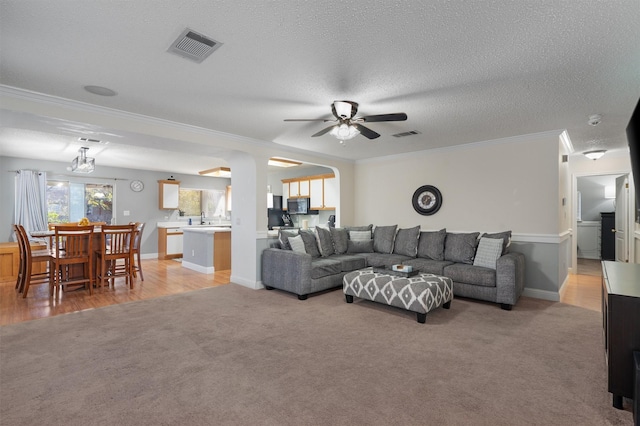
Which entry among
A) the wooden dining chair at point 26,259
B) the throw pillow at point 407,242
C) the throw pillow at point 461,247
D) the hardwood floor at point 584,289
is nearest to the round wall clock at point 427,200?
the throw pillow at point 407,242

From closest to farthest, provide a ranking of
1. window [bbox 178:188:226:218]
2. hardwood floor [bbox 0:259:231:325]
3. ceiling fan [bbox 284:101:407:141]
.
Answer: ceiling fan [bbox 284:101:407:141] < hardwood floor [bbox 0:259:231:325] < window [bbox 178:188:226:218]

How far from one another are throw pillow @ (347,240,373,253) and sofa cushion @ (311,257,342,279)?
33.4 inches

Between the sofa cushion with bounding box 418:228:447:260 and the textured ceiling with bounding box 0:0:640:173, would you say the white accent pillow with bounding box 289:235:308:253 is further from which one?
the sofa cushion with bounding box 418:228:447:260

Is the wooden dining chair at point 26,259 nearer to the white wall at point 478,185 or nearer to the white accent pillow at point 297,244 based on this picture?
the white accent pillow at point 297,244

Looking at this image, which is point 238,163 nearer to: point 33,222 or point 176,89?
point 176,89

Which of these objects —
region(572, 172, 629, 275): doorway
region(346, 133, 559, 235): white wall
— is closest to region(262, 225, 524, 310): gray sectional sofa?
region(346, 133, 559, 235): white wall

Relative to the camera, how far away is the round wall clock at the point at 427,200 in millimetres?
5684

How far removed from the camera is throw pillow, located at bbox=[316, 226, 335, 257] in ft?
17.8

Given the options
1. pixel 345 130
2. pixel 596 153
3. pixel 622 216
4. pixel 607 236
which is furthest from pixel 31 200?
pixel 607 236

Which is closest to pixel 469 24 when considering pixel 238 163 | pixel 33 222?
pixel 238 163

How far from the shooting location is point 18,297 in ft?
14.8

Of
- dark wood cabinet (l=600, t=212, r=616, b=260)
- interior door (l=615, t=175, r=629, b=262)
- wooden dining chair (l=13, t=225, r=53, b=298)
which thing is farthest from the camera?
dark wood cabinet (l=600, t=212, r=616, b=260)

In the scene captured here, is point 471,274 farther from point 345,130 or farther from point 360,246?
point 345,130

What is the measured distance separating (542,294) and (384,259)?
2266 mm
